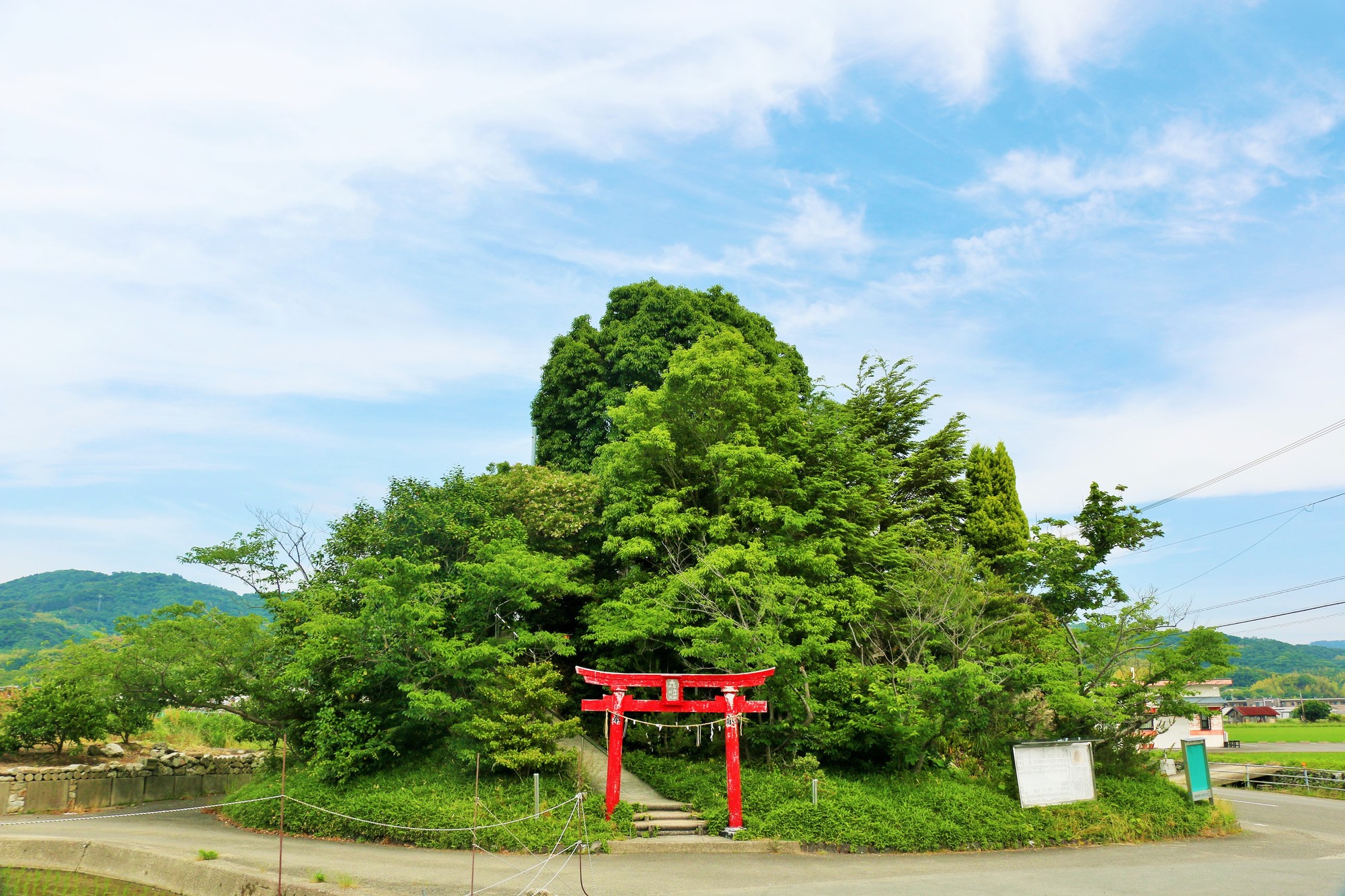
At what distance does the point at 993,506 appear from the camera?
82.1ft

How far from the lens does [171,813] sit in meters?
18.8

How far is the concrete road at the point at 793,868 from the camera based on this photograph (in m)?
11.7

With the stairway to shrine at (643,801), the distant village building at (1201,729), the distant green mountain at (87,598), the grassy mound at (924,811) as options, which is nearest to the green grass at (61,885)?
the stairway to shrine at (643,801)

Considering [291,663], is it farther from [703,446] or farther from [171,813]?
[703,446]

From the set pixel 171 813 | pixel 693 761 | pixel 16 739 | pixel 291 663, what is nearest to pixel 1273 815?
pixel 693 761

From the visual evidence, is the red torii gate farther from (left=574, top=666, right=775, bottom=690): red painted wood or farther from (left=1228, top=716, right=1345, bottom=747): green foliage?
(left=1228, top=716, right=1345, bottom=747): green foliage

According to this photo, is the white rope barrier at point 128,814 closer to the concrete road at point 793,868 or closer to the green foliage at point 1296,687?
the concrete road at point 793,868

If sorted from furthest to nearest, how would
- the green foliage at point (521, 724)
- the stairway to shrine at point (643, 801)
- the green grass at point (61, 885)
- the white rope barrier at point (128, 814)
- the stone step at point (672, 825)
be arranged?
the green foliage at point (521, 724) < the white rope barrier at point (128, 814) < the stairway to shrine at point (643, 801) < the stone step at point (672, 825) < the green grass at point (61, 885)

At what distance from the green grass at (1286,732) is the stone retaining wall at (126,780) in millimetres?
65376

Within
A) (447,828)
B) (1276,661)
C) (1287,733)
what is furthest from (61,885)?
(1276,661)

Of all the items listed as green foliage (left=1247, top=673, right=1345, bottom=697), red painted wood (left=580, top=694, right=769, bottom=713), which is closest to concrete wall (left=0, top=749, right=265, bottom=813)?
red painted wood (left=580, top=694, right=769, bottom=713)

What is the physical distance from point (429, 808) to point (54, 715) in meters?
12.6

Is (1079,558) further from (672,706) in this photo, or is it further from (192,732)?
(192,732)

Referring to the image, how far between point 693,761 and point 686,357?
9834 millimetres
